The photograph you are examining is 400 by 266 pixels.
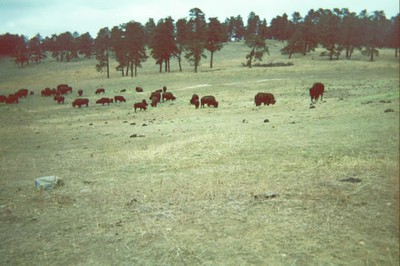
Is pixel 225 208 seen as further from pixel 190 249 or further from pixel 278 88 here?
pixel 278 88

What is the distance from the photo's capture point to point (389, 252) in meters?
4.91

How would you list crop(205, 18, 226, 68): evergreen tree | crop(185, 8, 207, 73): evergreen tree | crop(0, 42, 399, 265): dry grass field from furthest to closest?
crop(205, 18, 226, 68): evergreen tree → crop(185, 8, 207, 73): evergreen tree → crop(0, 42, 399, 265): dry grass field

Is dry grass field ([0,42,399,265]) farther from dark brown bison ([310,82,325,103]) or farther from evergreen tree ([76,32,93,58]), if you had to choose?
evergreen tree ([76,32,93,58])

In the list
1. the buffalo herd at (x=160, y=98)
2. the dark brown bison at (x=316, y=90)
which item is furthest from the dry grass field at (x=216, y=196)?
the buffalo herd at (x=160, y=98)

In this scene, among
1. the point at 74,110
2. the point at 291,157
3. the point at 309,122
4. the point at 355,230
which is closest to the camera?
the point at 355,230

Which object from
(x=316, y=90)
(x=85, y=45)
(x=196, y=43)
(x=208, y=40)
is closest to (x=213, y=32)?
(x=208, y=40)

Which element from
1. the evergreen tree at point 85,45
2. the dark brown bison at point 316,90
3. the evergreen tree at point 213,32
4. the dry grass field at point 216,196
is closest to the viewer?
the dry grass field at point 216,196

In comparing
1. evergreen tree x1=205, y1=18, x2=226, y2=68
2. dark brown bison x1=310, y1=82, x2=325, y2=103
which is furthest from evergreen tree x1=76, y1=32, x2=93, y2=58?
dark brown bison x1=310, y1=82, x2=325, y2=103

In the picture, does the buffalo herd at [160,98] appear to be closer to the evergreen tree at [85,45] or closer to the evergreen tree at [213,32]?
the evergreen tree at [213,32]

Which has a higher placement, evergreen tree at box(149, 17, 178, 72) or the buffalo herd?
evergreen tree at box(149, 17, 178, 72)

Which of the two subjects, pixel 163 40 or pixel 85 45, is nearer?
pixel 163 40

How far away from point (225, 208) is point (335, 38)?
73.7 m

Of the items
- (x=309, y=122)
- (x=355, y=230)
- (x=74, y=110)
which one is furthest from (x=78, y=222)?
(x=74, y=110)

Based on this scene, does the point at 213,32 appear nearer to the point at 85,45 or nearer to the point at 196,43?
the point at 196,43
